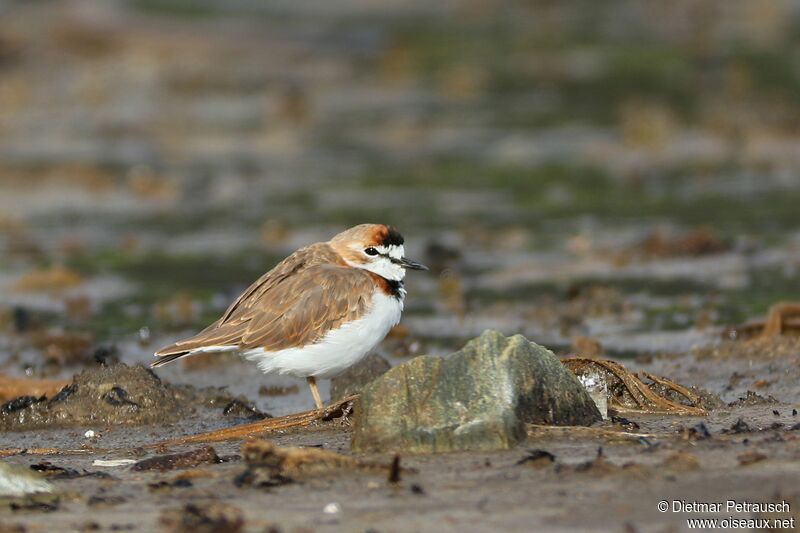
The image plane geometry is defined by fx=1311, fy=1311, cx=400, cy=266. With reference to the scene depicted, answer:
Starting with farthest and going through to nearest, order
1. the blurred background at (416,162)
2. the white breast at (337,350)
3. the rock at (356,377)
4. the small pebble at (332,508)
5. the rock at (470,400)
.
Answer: the blurred background at (416,162) < the rock at (356,377) < the white breast at (337,350) < the rock at (470,400) < the small pebble at (332,508)

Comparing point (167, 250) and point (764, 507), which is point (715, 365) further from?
point (167, 250)

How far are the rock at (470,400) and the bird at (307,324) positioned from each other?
0.97 meters

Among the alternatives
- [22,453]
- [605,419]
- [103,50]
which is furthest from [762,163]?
[103,50]

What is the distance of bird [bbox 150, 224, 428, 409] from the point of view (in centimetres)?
659

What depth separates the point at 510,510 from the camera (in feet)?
15.0

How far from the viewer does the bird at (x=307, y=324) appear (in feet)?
21.6

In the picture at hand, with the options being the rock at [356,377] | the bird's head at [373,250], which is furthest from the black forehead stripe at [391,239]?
the rock at [356,377]

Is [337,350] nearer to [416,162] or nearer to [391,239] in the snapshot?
[391,239]

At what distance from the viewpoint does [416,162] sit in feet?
52.6

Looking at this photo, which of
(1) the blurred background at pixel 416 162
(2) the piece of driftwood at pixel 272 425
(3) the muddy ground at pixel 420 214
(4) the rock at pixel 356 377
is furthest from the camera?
(1) the blurred background at pixel 416 162

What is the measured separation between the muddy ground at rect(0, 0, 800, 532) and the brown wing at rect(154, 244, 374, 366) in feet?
1.60

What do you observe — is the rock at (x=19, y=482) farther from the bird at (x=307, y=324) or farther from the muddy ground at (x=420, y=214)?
the bird at (x=307, y=324)

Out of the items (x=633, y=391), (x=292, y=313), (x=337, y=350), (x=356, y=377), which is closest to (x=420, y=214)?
(x=356, y=377)

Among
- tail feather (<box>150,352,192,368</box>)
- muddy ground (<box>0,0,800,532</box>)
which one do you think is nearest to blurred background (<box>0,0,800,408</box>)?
muddy ground (<box>0,0,800,532</box>)
